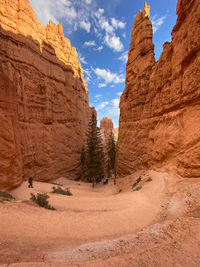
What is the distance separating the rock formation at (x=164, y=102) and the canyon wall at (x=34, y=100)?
1185 centimetres

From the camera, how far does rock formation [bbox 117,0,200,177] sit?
7746 mm

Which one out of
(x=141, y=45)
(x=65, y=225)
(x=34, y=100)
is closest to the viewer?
(x=65, y=225)

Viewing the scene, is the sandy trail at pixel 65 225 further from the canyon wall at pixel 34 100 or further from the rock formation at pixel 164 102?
the canyon wall at pixel 34 100

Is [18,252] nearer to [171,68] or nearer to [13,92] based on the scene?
[13,92]

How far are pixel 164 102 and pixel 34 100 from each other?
18151mm

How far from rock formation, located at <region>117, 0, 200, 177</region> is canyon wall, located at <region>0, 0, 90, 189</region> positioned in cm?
1185

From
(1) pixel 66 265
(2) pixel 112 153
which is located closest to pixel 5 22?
(1) pixel 66 265

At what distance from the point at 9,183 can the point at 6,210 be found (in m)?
6.59

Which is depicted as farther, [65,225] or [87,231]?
[65,225]

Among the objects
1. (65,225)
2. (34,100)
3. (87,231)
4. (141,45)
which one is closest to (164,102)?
(141,45)

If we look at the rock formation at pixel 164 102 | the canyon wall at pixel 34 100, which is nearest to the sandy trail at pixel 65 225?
the rock formation at pixel 164 102

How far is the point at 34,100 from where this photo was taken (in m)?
17.5

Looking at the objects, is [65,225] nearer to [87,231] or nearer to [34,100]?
[87,231]

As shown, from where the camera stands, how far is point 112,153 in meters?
25.0
